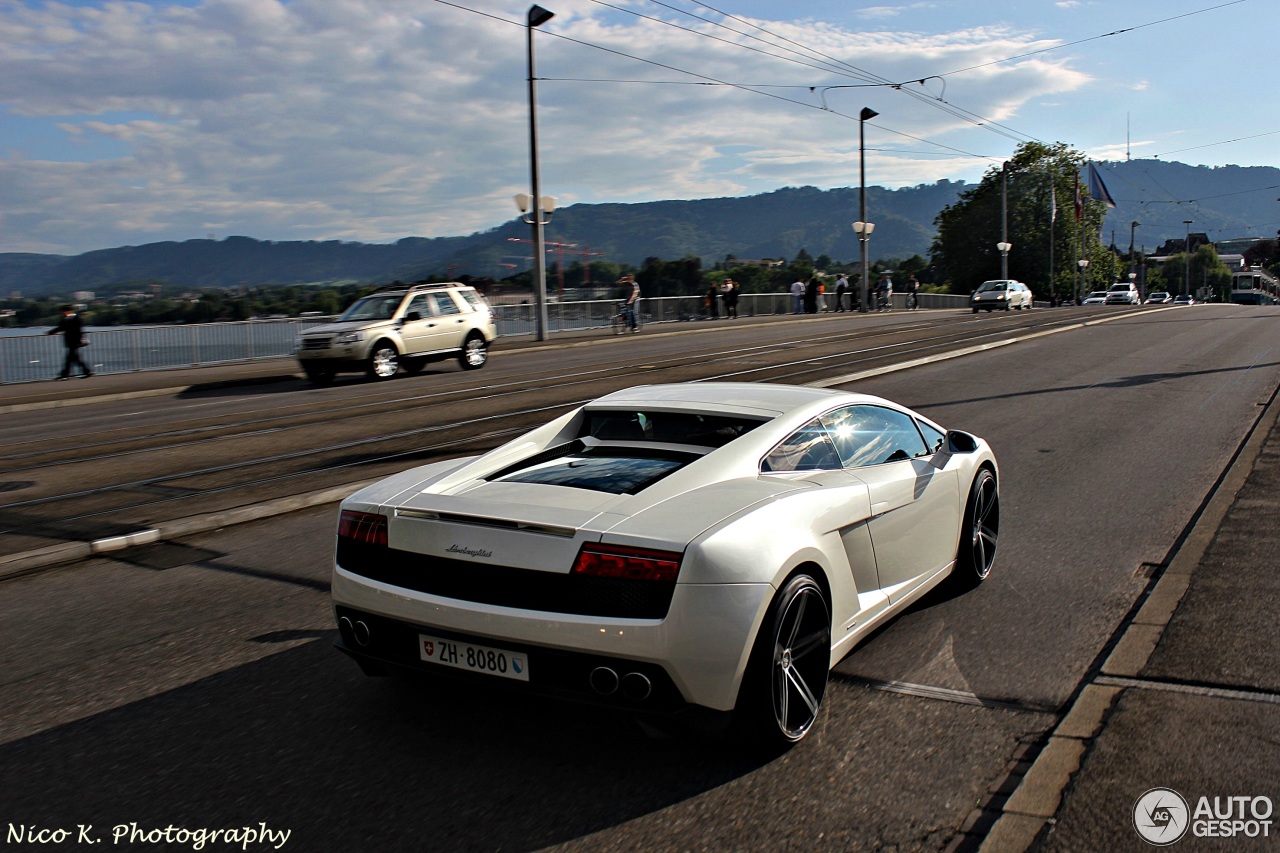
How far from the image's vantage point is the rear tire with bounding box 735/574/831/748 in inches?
137

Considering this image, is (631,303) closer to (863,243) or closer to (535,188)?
(535,188)

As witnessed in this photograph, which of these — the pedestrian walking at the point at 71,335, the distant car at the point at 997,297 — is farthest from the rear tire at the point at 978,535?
the distant car at the point at 997,297

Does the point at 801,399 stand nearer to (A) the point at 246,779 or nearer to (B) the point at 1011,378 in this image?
(A) the point at 246,779

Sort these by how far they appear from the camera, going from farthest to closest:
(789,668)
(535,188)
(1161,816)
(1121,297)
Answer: (1121,297) → (535,188) → (789,668) → (1161,816)

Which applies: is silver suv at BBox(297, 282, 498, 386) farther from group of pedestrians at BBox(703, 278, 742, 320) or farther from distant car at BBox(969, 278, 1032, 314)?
distant car at BBox(969, 278, 1032, 314)

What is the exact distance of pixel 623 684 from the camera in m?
3.35

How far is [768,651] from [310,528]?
193 inches

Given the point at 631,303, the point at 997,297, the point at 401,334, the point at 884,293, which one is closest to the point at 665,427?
the point at 401,334

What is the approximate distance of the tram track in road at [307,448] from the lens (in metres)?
8.58

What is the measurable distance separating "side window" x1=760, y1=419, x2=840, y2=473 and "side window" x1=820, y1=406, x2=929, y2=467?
0.26 ft

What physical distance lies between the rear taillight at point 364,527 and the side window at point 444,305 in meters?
19.3

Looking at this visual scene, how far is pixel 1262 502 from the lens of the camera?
7.69 meters

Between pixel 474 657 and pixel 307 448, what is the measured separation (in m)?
8.76

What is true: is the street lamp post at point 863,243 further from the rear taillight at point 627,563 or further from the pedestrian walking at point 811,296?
the rear taillight at point 627,563
